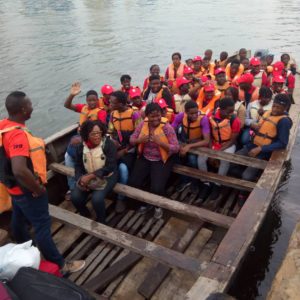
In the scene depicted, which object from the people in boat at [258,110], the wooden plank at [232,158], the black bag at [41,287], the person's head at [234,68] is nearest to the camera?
the black bag at [41,287]

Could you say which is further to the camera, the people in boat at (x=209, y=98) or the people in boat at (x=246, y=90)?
the people in boat at (x=246, y=90)

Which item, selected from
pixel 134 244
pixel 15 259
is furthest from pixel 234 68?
pixel 15 259

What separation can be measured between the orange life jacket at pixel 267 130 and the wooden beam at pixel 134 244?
2463 millimetres

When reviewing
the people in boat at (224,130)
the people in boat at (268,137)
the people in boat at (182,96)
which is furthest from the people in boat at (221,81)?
the people in boat at (268,137)

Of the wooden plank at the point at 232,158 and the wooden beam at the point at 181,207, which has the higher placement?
the wooden plank at the point at 232,158

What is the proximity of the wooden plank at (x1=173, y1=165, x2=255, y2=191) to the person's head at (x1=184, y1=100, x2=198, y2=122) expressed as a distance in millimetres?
762

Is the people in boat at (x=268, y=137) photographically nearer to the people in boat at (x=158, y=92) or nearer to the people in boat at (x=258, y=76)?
the people in boat at (x=158, y=92)

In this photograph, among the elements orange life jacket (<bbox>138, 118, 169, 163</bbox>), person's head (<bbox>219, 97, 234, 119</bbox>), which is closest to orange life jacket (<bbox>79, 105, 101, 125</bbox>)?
orange life jacket (<bbox>138, 118, 169, 163</bbox>)

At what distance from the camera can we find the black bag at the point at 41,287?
2.32 metres

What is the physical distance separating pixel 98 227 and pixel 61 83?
12.4 m

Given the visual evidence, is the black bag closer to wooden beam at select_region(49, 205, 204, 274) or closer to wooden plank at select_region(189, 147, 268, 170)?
wooden beam at select_region(49, 205, 204, 274)

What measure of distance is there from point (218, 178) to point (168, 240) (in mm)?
1157

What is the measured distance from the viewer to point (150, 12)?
3416cm

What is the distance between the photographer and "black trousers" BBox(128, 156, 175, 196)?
4.69m
